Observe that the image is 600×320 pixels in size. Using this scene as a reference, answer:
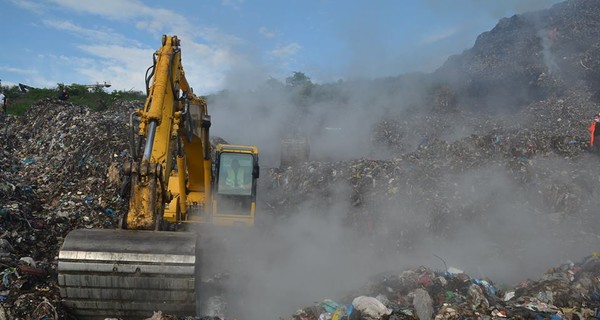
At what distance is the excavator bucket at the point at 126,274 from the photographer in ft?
12.5

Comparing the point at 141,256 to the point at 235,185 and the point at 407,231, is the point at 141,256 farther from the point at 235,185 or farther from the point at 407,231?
the point at 407,231

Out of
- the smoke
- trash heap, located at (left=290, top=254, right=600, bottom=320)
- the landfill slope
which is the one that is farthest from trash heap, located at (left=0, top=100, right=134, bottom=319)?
trash heap, located at (left=290, top=254, right=600, bottom=320)

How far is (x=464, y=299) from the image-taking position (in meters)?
5.38

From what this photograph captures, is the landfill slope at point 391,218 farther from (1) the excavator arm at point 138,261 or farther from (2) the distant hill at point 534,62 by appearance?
(2) the distant hill at point 534,62

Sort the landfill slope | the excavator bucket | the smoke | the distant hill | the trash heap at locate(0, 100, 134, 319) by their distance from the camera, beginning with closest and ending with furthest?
the excavator bucket < the trash heap at locate(0, 100, 134, 319) < the landfill slope < the smoke < the distant hill

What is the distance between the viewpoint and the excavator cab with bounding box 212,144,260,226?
24.0 ft

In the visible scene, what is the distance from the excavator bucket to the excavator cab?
10.6 ft

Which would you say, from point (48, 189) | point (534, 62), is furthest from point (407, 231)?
point (534, 62)

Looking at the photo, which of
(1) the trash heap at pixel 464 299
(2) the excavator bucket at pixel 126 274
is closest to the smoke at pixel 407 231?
(1) the trash heap at pixel 464 299

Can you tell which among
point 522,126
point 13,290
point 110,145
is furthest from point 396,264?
point 522,126

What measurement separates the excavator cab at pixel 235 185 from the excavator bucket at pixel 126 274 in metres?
3.24

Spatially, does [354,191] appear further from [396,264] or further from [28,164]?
[28,164]

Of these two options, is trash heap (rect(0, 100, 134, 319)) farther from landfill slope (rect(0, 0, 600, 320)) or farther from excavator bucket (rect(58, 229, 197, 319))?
excavator bucket (rect(58, 229, 197, 319))

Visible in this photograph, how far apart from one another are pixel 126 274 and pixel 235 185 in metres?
3.69
